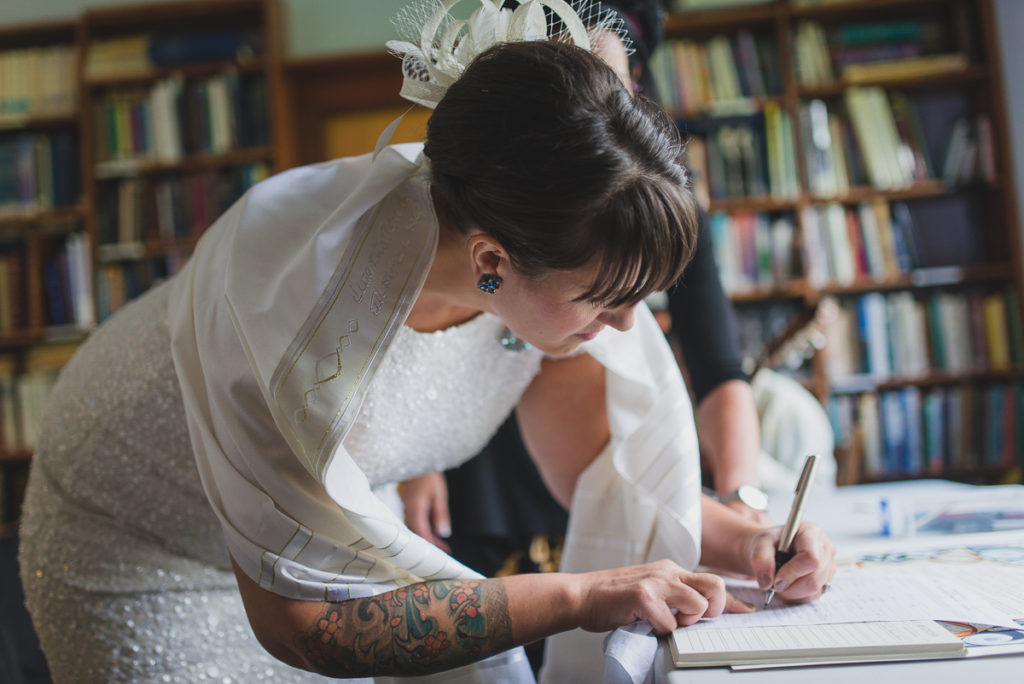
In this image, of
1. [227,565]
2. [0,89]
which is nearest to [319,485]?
[227,565]

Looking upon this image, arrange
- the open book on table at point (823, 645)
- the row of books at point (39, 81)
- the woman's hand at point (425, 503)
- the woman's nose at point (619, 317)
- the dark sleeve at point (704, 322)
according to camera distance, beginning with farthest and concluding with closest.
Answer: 1. the row of books at point (39, 81)
2. the woman's hand at point (425, 503)
3. the dark sleeve at point (704, 322)
4. the woman's nose at point (619, 317)
5. the open book on table at point (823, 645)

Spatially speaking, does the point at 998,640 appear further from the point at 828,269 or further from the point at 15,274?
the point at 15,274

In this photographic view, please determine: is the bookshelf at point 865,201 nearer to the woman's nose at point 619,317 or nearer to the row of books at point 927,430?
the row of books at point 927,430

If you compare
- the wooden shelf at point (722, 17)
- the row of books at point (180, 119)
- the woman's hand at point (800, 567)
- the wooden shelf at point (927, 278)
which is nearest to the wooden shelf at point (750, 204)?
the wooden shelf at point (927, 278)

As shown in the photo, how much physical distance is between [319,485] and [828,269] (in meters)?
3.00

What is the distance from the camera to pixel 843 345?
11.4ft

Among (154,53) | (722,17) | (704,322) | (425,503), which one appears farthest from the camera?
(154,53)

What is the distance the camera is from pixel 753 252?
347 centimetres

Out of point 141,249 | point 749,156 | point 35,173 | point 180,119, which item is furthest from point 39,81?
point 749,156

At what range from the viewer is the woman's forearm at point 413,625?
80 cm

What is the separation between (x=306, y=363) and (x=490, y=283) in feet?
0.70

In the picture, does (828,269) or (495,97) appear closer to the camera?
(495,97)

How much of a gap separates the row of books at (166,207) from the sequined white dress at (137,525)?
2757mm

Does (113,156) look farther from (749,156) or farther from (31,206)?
(749,156)
